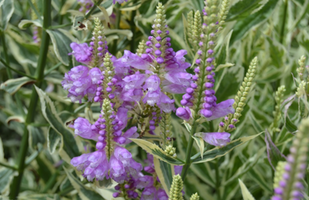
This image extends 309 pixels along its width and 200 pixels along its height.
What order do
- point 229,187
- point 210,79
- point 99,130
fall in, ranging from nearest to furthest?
point 210,79 < point 99,130 < point 229,187

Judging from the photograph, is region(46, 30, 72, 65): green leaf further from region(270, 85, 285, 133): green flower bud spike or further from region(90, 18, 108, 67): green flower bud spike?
region(270, 85, 285, 133): green flower bud spike

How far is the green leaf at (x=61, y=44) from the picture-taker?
3.00 feet

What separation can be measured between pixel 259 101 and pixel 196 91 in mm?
916

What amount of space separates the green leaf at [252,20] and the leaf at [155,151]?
595mm

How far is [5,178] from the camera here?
102cm

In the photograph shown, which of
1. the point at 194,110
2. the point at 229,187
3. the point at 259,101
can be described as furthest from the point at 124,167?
the point at 259,101

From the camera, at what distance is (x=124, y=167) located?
673 millimetres

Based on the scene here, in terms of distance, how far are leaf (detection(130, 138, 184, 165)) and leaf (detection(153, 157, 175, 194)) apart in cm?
5

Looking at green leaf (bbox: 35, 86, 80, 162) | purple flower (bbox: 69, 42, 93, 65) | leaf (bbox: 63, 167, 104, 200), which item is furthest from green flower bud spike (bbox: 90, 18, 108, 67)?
leaf (bbox: 63, 167, 104, 200)

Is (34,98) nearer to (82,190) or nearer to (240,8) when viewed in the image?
(82,190)

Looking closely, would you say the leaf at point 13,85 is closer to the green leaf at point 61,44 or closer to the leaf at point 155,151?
the green leaf at point 61,44

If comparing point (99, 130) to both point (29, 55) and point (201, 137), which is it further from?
point (29, 55)

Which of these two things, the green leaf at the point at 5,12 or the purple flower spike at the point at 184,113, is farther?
the green leaf at the point at 5,12

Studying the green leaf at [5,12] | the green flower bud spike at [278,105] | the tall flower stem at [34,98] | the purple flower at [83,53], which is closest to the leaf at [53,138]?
the tall flower stem at [34,98]
